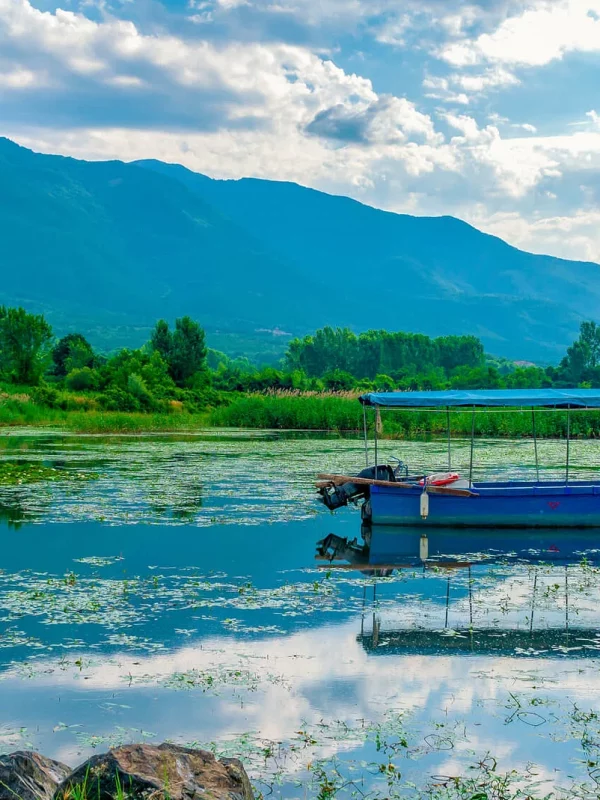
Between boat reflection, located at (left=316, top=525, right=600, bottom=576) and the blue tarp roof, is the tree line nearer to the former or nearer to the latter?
the blue tarp roof

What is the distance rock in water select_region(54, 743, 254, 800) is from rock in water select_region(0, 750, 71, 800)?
0.39ft

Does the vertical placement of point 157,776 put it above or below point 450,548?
above

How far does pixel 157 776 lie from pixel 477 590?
8.12 meters

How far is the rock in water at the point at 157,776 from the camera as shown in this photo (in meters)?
5.34

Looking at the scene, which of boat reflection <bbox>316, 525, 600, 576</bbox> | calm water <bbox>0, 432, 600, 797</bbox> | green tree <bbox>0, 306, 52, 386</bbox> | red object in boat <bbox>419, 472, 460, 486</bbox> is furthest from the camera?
green tree <bbox>0, 306, 52, 386</bbox>

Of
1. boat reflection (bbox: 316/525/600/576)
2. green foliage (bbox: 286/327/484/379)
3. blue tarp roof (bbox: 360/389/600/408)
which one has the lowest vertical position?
boat reflection (bbox: 316/525/600/576)

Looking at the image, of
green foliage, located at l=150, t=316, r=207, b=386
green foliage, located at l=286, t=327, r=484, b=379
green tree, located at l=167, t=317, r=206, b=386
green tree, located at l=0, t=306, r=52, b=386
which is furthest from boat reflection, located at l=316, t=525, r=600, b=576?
green foliage, located at l=286, t=327, r=484, b=379

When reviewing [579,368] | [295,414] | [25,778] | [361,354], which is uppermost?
[361,354]

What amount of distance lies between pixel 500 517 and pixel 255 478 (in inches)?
346

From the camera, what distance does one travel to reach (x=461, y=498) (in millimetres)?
17641

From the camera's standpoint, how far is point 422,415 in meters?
45.9

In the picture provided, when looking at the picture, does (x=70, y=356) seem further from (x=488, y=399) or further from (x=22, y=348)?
(x=488, y=399)

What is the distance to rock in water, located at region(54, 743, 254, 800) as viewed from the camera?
534cm

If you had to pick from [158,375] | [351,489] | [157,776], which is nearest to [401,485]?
[351,489]
